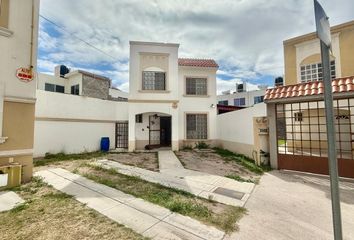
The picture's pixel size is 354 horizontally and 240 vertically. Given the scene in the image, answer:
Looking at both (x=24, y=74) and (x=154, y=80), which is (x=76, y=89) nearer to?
(x=154, y=80)

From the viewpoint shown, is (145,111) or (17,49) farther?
(145,111)

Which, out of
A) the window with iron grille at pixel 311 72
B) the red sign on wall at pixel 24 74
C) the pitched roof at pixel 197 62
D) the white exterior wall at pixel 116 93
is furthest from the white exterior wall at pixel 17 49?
the white exterior wall at pixel 116 93

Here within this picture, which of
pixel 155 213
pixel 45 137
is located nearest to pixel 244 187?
pixel 155 213

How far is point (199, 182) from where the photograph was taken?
7117 mm

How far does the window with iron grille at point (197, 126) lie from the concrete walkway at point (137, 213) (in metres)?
10.4

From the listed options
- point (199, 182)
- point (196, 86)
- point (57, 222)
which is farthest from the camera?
point (196, 86)

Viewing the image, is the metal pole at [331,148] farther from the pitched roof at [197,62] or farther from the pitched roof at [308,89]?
the pitched roof at [197,62]

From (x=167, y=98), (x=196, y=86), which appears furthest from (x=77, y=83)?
(x=196, y=86)

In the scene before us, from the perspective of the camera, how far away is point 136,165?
9594mm

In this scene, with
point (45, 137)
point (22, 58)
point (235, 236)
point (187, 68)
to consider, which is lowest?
point (235, 236)

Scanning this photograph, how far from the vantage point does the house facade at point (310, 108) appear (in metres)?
8.02

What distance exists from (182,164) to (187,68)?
30.5 ft

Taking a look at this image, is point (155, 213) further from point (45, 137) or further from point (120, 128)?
point (120, 128)

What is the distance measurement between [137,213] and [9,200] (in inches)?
151
